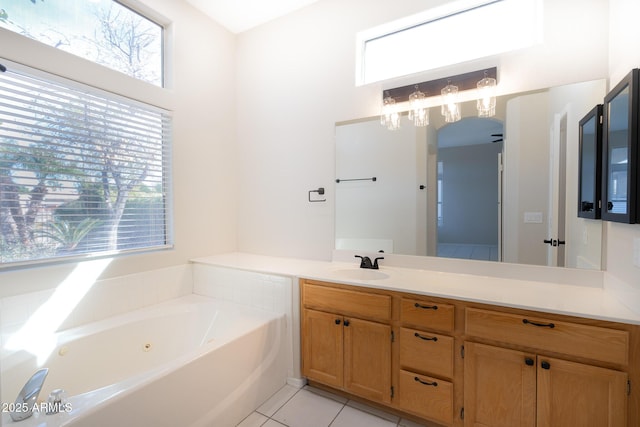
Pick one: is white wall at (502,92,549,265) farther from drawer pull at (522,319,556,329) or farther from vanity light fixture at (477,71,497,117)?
drawer pull at (522,319,556,329)

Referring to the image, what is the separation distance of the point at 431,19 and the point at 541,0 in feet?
2.24

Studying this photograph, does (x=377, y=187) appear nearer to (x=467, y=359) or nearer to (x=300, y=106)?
(x=300, y=106)

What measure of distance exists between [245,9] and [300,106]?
1.04 metres

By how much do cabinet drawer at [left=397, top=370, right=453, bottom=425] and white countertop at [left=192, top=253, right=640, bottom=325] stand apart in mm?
513

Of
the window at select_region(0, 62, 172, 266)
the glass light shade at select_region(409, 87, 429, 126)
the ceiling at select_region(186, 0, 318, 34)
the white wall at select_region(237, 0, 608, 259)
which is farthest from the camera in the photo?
the ceiling at select_region(186, 0, 318, 34)

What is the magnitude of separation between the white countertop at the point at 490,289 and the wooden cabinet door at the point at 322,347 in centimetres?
29

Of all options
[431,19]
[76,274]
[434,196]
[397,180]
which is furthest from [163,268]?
[431,19]

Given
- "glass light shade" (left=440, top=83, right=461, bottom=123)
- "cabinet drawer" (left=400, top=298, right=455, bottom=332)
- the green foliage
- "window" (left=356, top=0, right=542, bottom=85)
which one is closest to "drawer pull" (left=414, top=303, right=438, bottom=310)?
"cabinet drawer" (left=400, top=298, right=455, bottom=332)

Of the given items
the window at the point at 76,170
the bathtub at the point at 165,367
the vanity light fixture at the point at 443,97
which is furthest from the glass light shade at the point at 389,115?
the window at the point at 76,170

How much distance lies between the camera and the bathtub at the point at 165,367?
132 centimetres

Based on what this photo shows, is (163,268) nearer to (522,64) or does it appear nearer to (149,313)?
(149,313)

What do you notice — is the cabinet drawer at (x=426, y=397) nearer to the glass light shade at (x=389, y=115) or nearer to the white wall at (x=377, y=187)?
the white wall at (x=377, y=187)

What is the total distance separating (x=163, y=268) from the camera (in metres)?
2.49

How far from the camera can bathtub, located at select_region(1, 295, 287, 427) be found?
1320 mm
